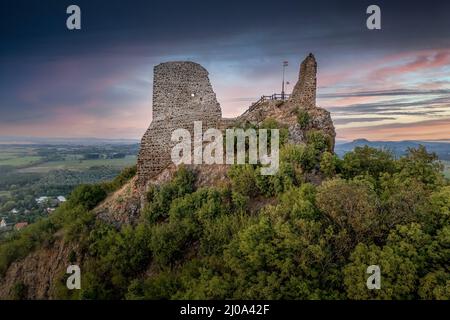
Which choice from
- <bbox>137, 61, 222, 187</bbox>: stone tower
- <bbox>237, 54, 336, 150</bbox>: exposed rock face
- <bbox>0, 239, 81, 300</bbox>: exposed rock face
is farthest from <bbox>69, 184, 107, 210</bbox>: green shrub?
<bbox>237, 54, 336, 150</bbox>: exposed rock face

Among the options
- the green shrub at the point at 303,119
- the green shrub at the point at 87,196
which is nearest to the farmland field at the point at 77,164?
the green shrub at the point at 87,196

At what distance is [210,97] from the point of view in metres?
33.6

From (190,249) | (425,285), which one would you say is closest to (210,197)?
(190,249)

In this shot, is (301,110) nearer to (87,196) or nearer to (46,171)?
(87,196)

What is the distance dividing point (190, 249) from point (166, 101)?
12.8 metres

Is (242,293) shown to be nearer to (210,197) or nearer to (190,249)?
(190,249)

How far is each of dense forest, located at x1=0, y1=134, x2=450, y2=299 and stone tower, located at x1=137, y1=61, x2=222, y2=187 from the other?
2772 mm

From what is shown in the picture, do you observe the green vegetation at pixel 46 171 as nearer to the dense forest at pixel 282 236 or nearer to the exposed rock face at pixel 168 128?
the exposed rock face at pixel 168 128

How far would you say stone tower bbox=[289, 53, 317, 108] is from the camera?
113 feet

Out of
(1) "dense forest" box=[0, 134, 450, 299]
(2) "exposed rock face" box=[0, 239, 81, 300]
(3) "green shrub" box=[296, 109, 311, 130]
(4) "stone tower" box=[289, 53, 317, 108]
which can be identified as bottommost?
(2) "exposed rock face" box=[0, 239, 81, 300]

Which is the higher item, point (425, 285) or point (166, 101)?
point (166, 101)

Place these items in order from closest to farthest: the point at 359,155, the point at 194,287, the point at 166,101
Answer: the point at 194,287 < the point at 359,155 < the point at 166,101

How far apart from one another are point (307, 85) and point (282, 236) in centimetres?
1799

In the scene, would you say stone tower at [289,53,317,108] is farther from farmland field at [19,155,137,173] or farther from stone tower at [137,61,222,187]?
farmland field at [19,155,137,173]
